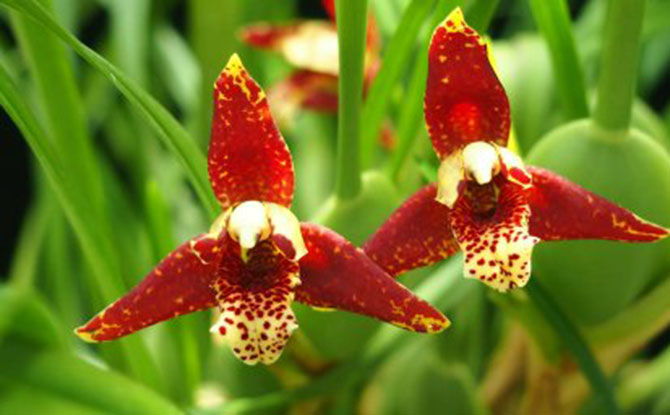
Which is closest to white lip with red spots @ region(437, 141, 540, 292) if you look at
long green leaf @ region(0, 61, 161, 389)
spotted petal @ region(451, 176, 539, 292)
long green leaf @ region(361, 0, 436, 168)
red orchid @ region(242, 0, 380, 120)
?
spotted petal @ region(451, 176, 539, 292)

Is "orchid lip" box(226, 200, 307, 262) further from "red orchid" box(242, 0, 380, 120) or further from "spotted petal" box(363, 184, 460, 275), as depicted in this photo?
"red orchid" box(242, 0, 380, 120)

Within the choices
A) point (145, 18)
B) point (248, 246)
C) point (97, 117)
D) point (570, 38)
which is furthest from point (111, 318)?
point (97, 117)

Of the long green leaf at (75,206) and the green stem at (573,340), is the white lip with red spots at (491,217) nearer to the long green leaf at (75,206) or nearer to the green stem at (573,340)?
the green stem at (573,340)

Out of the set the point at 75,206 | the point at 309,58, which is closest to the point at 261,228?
the point at 75,206

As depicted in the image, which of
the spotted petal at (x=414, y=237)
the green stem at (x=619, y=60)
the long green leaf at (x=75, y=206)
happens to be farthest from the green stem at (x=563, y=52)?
the long green leaf at (x=75, y=206)

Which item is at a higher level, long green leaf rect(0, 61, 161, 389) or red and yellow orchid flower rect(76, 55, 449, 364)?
long green leaf rect(0, 61, 161, 389)

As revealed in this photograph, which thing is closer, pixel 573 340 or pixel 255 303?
pixel 255 303

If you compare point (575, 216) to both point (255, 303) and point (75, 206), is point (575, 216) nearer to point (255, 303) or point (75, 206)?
point (255, 303)
